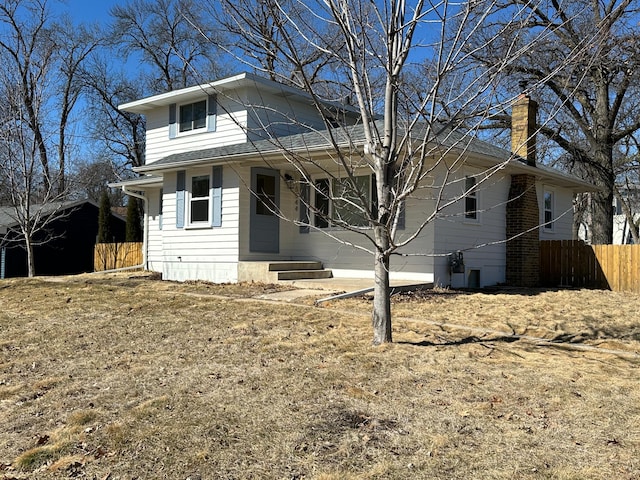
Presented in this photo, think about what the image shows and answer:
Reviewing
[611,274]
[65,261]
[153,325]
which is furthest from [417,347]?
[65,261]

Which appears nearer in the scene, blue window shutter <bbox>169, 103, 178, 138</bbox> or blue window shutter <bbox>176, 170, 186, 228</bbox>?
blue window shutter <bbox>176, 170, 186, 228</bbox>

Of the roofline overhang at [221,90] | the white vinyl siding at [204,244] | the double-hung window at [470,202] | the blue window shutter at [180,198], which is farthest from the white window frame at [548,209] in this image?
the blue window shutter at [180,198]

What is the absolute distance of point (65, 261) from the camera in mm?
23969

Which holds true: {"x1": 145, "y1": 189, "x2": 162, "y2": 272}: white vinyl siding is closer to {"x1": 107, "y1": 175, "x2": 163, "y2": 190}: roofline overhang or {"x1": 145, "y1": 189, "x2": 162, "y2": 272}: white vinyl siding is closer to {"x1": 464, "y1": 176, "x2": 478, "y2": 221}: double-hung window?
{"x1": 107, "y1": 175, "x2": 163, "y2": 190}: roofline overhang

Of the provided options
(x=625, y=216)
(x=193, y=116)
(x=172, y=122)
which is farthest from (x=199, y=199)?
(x=625, y=216)

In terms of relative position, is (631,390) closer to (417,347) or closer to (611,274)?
(417,347)

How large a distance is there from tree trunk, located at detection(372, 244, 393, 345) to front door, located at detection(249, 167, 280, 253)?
24.1 feet

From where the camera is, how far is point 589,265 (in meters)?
15.0

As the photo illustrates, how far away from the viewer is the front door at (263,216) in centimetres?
1331

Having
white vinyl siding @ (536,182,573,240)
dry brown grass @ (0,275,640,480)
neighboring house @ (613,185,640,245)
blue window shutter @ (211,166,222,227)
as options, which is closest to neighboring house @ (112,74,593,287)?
blue window shutter @ (211,166,222,227)

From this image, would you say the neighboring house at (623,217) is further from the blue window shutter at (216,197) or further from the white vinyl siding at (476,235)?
the blue window shutter at (216,197)

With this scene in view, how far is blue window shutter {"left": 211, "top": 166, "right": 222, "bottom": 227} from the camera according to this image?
44.0 feet

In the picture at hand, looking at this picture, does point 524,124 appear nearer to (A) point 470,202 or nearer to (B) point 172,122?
(A) point 470,202

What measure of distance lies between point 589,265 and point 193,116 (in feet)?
39.2
